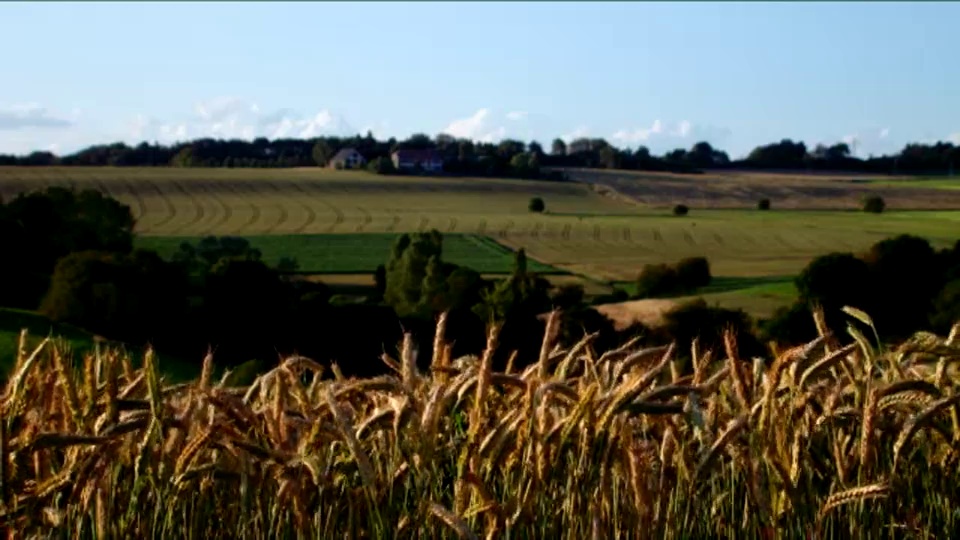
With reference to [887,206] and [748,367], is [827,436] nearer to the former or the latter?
[748,367]

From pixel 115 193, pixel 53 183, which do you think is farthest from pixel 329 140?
pixel 53 183

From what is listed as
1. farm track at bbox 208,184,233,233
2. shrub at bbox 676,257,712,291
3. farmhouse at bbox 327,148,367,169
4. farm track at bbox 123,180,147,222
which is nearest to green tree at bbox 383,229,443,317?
shrub at bbox 676,257,712,291

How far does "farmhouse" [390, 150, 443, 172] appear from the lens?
11600cm

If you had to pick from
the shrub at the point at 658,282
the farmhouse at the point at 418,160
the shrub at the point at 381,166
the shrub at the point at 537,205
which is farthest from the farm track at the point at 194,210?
the shrub at the point at 658,282

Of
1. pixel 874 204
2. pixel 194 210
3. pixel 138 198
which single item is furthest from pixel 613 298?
Result: pixel 138 198

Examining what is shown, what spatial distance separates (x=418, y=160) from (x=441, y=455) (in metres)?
115

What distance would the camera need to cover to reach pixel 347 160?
403 feet

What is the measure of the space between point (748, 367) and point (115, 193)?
285 feet

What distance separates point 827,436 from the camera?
4.62 m

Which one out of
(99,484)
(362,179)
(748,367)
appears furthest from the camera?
(362,179)

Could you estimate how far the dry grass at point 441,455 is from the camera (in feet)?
12.9

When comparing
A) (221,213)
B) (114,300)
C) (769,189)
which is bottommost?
(221,213)

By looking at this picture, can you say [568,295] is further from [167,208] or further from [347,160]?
[347,160]

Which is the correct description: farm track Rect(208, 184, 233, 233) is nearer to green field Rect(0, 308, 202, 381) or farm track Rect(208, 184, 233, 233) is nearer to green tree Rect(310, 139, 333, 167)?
green tree Rect(310, 139, 333, 167)
